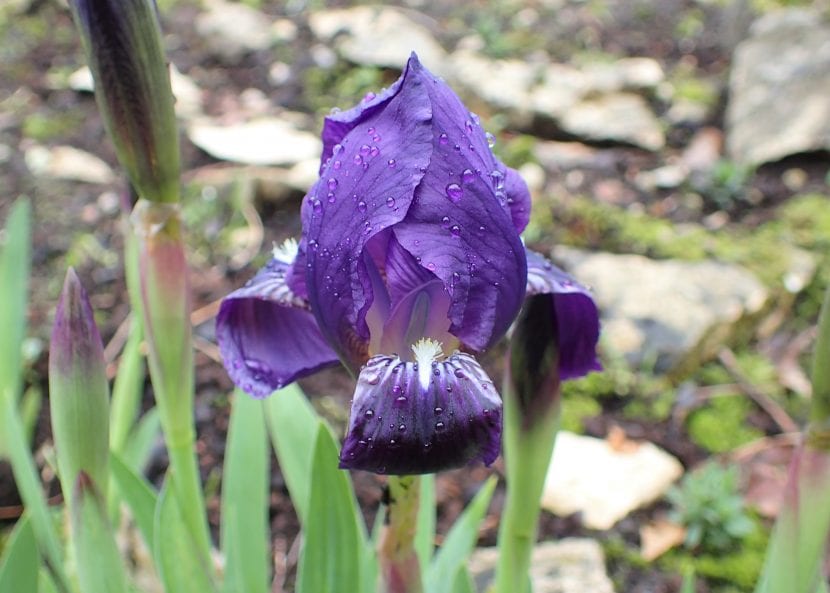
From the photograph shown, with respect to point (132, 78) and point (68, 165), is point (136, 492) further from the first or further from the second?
point (68, 165)

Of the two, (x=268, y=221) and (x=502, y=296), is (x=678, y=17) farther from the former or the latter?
(x=502, y=296)

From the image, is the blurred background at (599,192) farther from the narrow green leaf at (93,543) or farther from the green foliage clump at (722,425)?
the narrow green leaf at (93,543)

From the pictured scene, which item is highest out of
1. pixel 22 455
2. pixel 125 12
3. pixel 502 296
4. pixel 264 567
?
pixel 125 12

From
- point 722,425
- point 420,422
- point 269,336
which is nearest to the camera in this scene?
point 420,422

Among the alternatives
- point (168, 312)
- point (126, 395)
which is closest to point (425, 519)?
point (168, 312)

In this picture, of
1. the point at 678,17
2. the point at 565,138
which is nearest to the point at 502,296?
the point at 565,138
